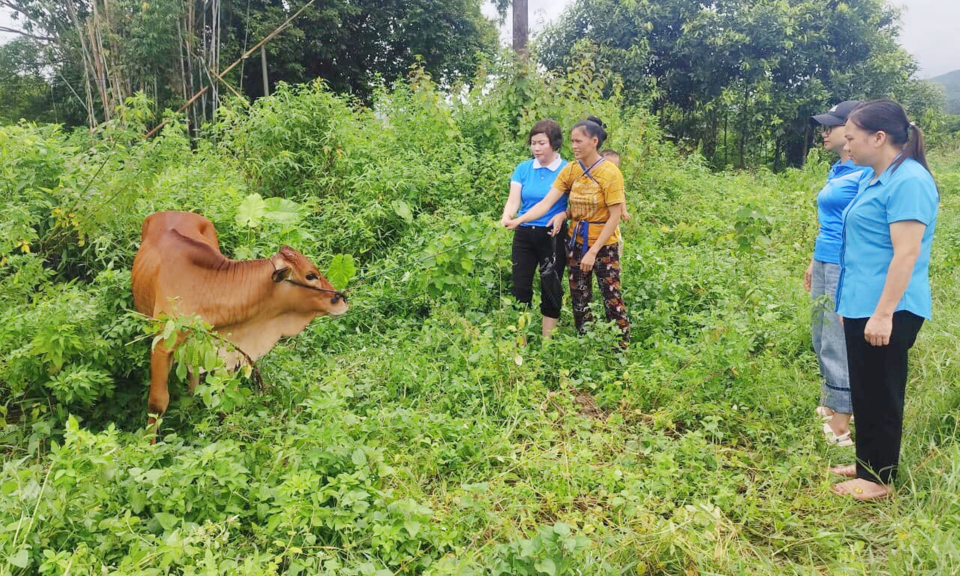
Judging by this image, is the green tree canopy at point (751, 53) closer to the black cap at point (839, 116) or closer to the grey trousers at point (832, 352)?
the black cap at point (839, 116)

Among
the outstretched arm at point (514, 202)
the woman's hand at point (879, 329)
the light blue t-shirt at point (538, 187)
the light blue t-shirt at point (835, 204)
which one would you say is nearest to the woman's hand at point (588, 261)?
the light blue t-shirt at point (538, 187)

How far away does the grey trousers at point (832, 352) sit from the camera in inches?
128

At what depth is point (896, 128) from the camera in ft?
8.20

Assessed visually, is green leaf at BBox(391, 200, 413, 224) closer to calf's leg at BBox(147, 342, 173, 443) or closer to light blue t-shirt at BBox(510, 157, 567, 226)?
light blue t-shirt at BBox(510, 157, 567, 226)

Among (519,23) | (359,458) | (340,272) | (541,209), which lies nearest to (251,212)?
(340,272)

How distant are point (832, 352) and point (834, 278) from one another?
380mm

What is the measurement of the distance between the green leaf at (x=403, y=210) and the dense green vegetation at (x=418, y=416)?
34mm

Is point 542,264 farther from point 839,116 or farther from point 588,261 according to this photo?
point 839,116

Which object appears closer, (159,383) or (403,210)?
(159,383)

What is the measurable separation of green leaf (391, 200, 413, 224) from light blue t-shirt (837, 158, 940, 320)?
12.0 feet

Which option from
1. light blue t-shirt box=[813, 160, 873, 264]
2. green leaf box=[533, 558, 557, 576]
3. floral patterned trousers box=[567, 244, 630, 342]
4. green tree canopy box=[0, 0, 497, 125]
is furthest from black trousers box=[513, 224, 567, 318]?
green tree canopy box=[0, 0, 497, 125]

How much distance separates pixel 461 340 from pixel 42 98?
1456 cm

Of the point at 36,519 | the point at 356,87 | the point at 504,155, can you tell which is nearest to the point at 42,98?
the point at 356,87

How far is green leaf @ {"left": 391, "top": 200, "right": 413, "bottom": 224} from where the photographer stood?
222 inches
